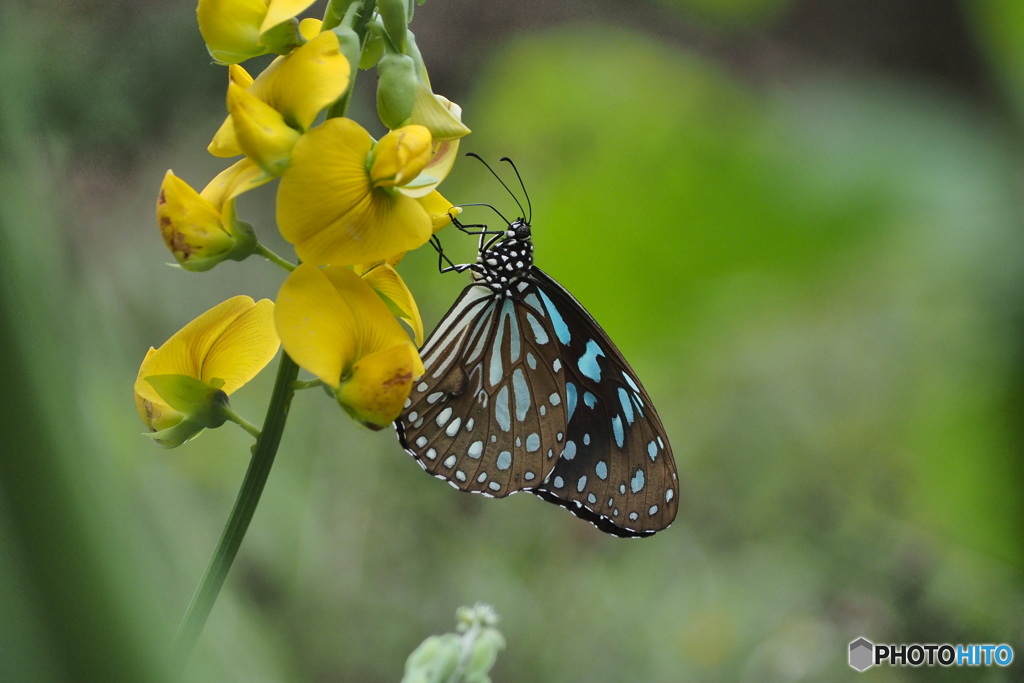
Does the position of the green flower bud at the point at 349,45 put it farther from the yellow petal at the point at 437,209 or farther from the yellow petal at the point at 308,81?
the yellow petal at the point at 437,209

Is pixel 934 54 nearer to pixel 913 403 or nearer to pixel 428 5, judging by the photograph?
pixel 913 403

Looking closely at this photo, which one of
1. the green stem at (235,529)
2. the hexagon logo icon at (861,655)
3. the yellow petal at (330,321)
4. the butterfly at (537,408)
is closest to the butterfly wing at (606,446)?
the butterfly at (537,408)

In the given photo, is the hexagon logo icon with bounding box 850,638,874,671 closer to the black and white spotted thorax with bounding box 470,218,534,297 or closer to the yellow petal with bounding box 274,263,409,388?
the black and white spotted thorax with bounding box 470,218,534,297

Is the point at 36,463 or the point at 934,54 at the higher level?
the point at 934,54

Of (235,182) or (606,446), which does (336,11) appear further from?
(606,446)

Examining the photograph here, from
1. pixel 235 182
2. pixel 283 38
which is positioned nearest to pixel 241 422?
pixel 235 182

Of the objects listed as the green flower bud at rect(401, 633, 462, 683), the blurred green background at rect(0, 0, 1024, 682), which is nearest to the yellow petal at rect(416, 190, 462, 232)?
the green flower bud at rect(401, 633, 462, 683)

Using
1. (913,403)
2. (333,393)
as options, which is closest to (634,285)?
(913,403)

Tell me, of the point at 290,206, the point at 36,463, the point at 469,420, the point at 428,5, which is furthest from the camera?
the point at 428,5
